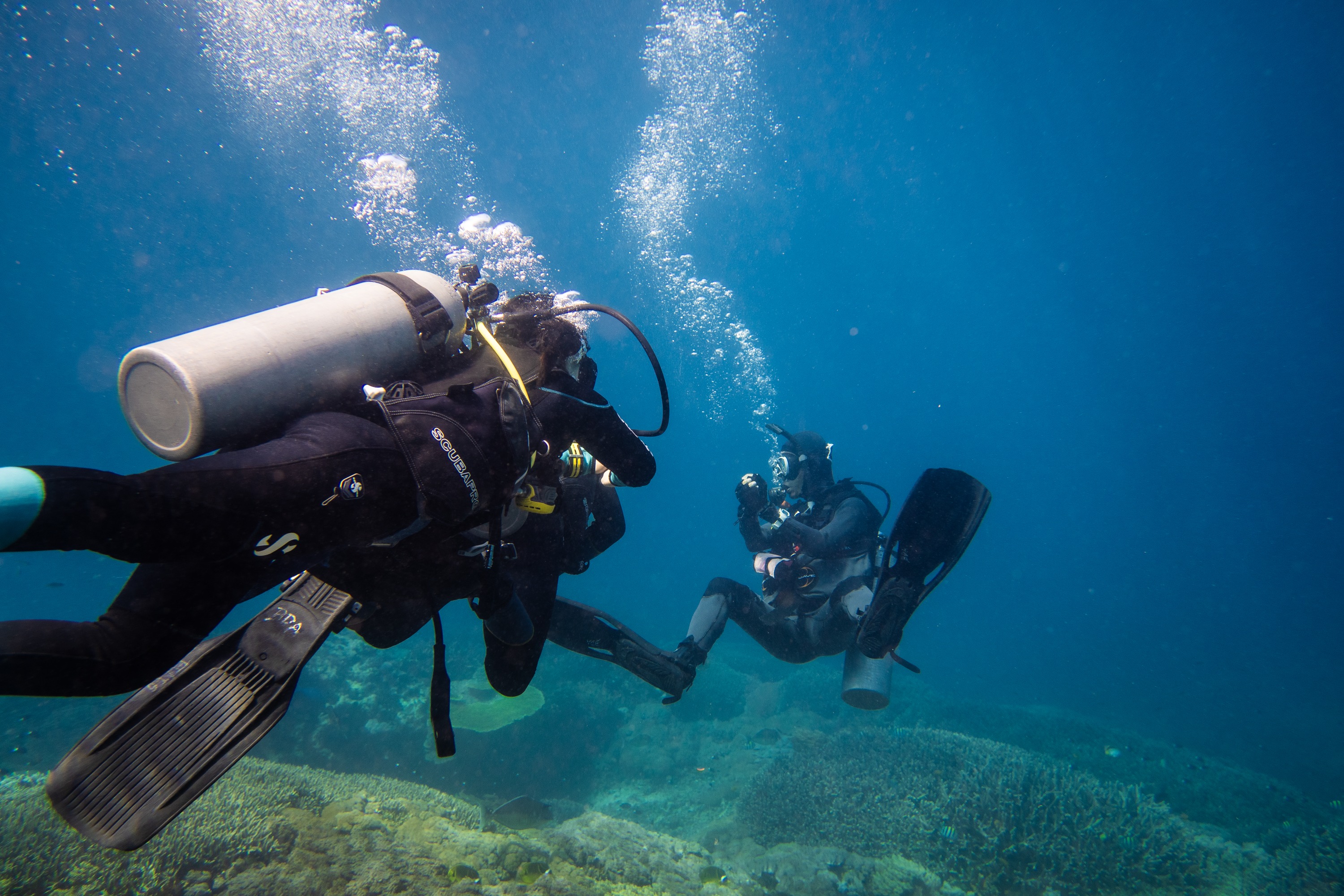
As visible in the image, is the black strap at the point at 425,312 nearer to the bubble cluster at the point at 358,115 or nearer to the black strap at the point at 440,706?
the black strap at the point at 440,706

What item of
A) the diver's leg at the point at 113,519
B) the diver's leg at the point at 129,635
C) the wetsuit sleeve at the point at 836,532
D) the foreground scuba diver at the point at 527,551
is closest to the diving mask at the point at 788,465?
the wetsuit sleeve at the point at 836,532

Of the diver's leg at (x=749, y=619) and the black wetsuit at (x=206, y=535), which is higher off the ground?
the diver's leg at (x=749, y=619)

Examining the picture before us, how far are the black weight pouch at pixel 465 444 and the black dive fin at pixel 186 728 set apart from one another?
0.64 metres

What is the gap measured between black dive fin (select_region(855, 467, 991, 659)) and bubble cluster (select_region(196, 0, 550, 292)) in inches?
533

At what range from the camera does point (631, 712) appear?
45.7 feet

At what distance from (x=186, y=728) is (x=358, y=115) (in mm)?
22212

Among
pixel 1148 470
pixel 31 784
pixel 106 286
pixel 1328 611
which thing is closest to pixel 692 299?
pixel 106 286

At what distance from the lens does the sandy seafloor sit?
450cm

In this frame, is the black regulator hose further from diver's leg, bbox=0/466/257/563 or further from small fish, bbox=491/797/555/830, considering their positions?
small fish, bbox=491/797/555/830

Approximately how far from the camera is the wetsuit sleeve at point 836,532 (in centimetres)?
612

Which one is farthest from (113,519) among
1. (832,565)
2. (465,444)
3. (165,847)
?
(832,565)

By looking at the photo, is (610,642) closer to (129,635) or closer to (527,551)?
(527,551)

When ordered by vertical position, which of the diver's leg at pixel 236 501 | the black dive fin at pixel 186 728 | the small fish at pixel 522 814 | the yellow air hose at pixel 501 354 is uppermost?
the yellow air hose at pixel 501 354

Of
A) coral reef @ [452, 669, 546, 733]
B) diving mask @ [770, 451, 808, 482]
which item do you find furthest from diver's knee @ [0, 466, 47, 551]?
coral reef @ [452, 669, 546, 733]
